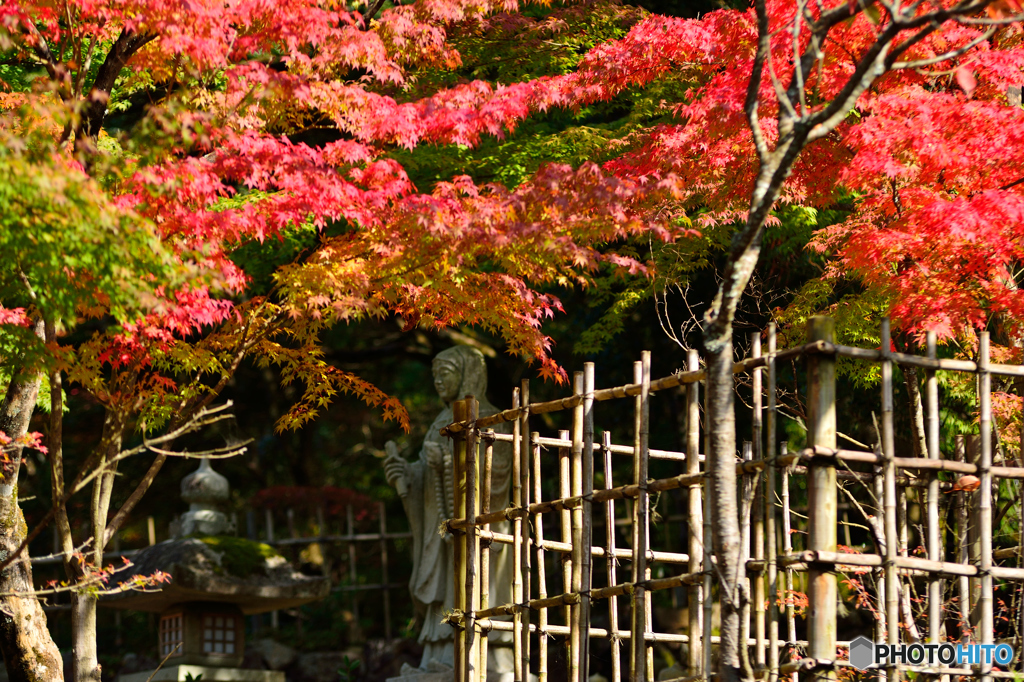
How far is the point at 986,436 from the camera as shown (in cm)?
489

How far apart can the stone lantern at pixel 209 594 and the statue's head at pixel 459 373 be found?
2232 mm

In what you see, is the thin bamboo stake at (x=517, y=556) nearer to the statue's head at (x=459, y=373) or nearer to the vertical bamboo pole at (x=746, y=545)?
the vertical bamboo pole at (x=746, y=545)

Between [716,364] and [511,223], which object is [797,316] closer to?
[511,223]

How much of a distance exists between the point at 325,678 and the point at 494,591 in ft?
15.0

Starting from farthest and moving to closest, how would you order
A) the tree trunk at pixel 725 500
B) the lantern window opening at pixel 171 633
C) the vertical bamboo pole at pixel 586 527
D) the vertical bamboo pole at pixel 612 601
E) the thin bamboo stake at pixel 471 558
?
the lantern window opening at pixel 171 633
the vertical bamboo pole at pixel 612 601
the thin bamboo stake at pixel 471 558
the vertical bamboo pole at pixel 586 527
the tree trunk at pixel 725 500

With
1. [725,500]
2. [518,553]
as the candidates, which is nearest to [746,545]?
[725,500]

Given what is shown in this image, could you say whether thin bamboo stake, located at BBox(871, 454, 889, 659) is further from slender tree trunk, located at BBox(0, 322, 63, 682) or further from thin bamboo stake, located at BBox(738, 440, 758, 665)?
slender tree trunk, located at BBox(0, 322, 63, 682)

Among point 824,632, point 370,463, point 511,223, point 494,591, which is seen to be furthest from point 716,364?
point 370,463

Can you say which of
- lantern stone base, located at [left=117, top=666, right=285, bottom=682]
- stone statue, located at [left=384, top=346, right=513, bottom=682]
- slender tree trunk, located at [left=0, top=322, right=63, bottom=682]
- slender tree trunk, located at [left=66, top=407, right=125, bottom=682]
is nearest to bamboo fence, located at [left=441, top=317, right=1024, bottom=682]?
slender tree trunk, located at [left=66, top=407, right=125, bottom=682]

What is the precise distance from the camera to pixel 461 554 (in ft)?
20.9

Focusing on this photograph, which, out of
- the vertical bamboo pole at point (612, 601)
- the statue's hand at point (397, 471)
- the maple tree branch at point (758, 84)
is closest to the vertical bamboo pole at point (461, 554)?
the vertical bamboo pole at point (612, 601)

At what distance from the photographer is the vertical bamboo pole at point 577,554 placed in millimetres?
5449

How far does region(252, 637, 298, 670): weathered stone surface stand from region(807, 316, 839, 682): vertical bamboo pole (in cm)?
989

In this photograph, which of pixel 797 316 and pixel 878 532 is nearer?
pixel 878 532
